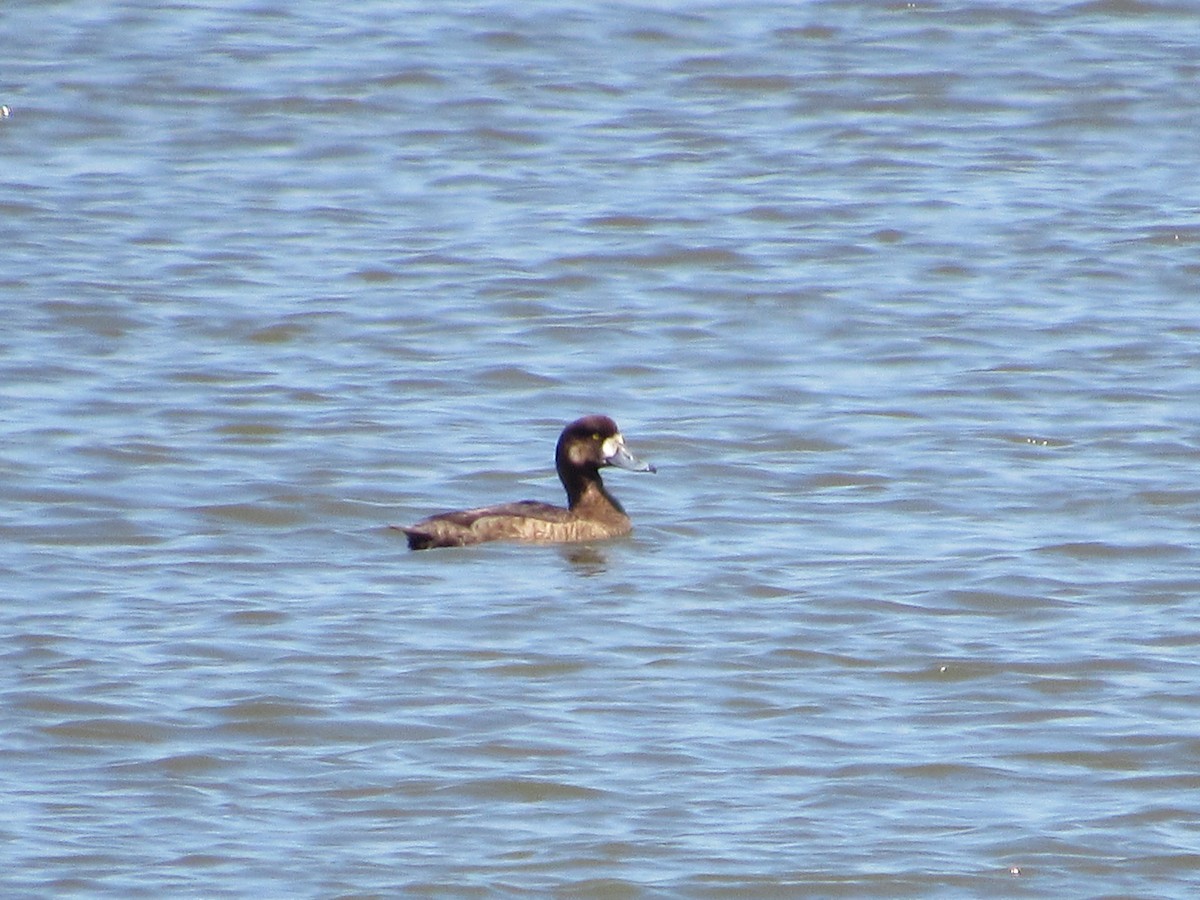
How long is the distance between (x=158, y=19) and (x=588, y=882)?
15.6 meters

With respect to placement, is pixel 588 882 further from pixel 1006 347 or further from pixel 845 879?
pixel 1006 347

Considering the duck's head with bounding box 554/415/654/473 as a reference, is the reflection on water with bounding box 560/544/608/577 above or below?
below

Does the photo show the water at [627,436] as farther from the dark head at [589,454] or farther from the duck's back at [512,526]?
the dark head at [589,454]

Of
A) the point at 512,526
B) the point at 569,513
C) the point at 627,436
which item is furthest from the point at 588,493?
the point at 627,436

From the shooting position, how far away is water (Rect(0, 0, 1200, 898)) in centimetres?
741

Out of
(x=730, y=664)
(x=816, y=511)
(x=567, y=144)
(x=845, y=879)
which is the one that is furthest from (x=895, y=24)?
(x=845, y=879)

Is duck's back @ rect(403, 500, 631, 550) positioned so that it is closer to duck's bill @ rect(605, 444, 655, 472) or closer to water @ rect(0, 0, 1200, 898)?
water @ rect(0, 0, 1200, 898)

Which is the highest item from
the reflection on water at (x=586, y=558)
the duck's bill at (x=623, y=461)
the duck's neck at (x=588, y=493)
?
the duck's bill at (x=623, y=461)

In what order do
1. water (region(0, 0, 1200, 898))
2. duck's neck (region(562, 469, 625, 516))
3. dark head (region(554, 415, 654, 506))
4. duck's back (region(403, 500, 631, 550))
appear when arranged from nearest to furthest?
water (region(0, 0, 1200, 898)) < duck's back (region(403, 500, 631, 550)) < duck's neck (region(562, 469, 625, 516)) < dark head (region(554, 415, 654, 506))

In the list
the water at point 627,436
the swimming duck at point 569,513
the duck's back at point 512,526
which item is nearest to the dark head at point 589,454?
the swimming duck at point 569,513

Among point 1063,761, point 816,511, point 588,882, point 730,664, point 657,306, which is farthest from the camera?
point 657,306

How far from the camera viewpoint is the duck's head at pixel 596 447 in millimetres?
11062

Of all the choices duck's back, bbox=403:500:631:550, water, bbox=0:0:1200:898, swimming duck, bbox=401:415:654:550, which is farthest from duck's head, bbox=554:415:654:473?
water, bbox=0:0:1200:898

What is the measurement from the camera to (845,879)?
6945 millimetres
